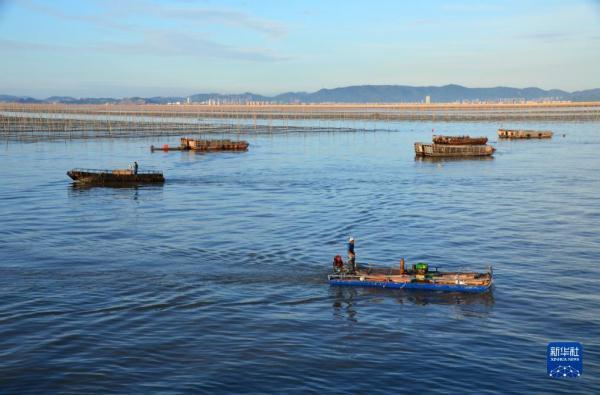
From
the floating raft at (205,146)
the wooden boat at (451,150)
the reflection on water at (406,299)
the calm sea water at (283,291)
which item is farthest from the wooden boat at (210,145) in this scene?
the reflection on water at (406,299)

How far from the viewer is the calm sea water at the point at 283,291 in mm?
29516

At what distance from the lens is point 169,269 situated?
150 feet

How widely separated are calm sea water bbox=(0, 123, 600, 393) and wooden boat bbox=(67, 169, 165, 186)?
7.39 feet

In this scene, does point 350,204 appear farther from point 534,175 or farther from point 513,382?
point 513,382

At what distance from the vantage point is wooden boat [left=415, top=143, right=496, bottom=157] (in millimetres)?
134500

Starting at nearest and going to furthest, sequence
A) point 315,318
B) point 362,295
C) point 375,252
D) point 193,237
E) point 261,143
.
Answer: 1. point 315,318
2. point 362,295
3. point 375,252
4. point 193,237
5. point 261,143

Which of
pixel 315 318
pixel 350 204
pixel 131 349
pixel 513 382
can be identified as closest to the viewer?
pixel 513 382

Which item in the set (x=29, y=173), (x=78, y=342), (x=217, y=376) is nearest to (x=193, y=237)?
(x=78, y=342)

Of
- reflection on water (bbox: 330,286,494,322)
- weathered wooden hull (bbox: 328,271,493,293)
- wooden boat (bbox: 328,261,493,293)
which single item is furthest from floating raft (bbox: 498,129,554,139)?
reflection on water (bbox: 330,286,494,322)

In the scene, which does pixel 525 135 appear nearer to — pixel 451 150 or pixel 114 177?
pixel 451 150

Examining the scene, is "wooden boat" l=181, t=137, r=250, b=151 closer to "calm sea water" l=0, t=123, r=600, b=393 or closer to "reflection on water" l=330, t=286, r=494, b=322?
"calm sea water" l=0, t=123, r=600, b=393

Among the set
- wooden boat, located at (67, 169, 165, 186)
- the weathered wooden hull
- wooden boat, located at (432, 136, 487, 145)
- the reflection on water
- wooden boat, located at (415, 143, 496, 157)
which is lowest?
the reflection on water

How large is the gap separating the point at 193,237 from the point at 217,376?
92.6 feet

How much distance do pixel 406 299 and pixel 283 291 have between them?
24.2ft
